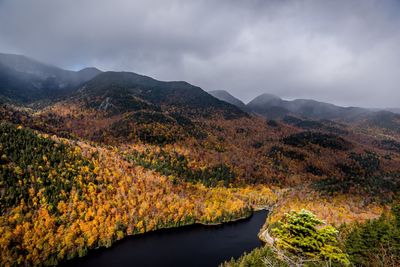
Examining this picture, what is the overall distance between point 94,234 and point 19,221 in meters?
31.7

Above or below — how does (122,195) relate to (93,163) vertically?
below

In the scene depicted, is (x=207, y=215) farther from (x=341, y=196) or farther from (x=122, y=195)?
(x=341, y=196)

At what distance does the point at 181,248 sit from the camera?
137000mm

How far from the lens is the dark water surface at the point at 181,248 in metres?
121

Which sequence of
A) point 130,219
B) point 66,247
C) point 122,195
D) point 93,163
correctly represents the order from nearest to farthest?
1. point 66,247
2. point 130,219
3. point 122,195
4. point 93,163

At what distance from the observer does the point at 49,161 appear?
6471 inches

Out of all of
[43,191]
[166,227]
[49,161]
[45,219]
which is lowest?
[166,227]

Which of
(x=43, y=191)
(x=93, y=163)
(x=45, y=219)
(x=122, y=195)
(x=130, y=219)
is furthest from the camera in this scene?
(x=93, y=163)

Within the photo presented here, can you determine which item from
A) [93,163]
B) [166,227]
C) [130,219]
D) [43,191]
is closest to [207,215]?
[166,227]

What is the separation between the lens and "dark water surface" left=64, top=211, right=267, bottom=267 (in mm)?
121125

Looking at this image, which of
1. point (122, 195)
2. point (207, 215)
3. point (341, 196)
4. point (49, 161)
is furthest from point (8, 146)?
point (341, 196)

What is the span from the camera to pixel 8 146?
160625 millimetres

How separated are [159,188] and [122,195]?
28.3 metres

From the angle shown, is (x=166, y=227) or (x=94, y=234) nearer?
(x=94, y=234)
